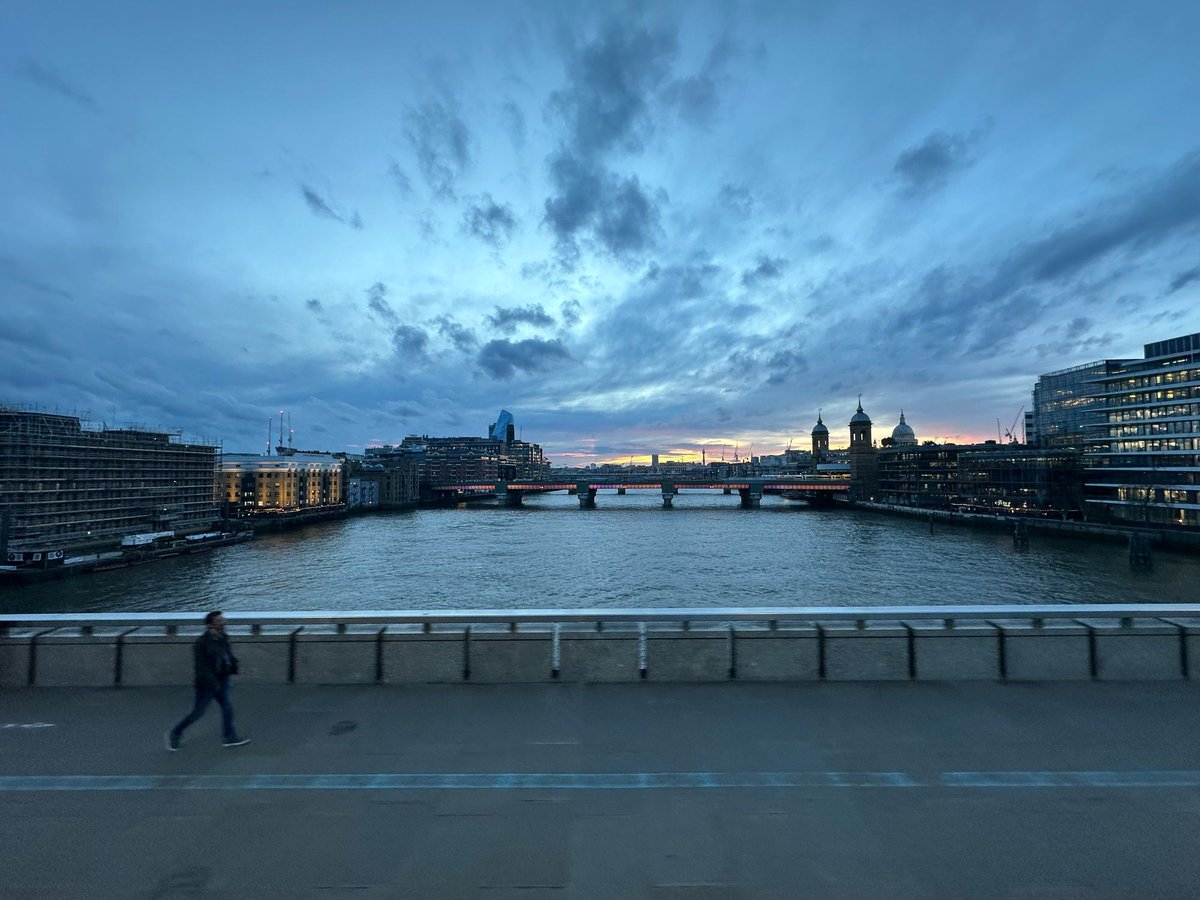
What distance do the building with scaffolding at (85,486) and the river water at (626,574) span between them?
46.5 ft

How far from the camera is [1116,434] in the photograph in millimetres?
68250

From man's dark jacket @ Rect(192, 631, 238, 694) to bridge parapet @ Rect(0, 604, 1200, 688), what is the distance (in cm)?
Answer: 119

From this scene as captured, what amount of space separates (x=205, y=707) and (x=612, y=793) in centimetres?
369

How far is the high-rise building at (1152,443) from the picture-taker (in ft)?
188

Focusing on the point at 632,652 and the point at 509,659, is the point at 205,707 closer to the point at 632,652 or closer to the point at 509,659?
the point at 509,659

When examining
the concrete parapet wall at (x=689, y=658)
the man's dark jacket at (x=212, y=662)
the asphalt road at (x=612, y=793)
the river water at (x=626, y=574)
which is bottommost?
the river water at (x=626, y=574)

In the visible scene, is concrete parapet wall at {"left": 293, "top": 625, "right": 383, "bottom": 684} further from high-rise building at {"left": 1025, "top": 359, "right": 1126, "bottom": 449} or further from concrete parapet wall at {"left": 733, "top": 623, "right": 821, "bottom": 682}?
high-rise building at {"left": 1025, "top": 359, "right": 1126, "bottom": 449}

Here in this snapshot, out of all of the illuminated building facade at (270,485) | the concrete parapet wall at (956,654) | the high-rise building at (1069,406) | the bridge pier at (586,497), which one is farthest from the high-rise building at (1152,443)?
the illuminated building facade at (270,485)

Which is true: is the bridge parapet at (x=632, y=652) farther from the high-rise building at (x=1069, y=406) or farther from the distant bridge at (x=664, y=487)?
the distant bridge at (x=664, y=487)

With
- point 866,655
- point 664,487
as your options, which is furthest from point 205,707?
point 664,487

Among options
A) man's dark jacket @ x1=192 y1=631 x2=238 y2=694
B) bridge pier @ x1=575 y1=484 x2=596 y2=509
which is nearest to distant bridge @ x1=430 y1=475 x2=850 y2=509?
bridge pier @ x1=575 y1=484 x2=596 y2=509

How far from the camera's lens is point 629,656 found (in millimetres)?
6355

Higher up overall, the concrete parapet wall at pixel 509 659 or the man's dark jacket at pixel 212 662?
the man's dark jacket at pixel 212 662

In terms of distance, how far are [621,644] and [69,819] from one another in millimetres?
4656
